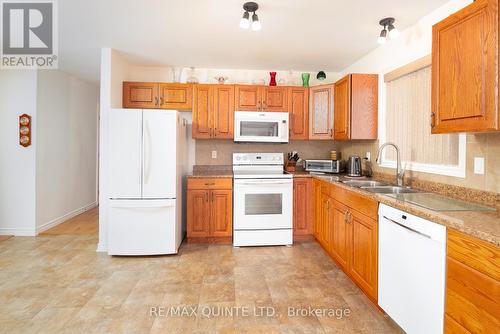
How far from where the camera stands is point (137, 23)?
9.20 ft

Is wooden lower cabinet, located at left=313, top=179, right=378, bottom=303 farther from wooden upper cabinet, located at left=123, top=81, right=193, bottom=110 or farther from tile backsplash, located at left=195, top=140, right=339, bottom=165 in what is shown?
wooden upper cabinet, located at left=123, top=81, right=193, bottom=110

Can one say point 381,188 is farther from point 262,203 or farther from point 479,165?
point 262,203

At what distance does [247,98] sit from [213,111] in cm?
50

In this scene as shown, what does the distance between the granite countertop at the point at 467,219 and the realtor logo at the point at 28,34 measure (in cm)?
318

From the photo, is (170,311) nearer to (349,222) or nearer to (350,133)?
(349,222)

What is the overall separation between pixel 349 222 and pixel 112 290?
2170mm

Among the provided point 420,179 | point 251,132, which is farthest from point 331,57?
point 420,179

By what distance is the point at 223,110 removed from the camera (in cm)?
391

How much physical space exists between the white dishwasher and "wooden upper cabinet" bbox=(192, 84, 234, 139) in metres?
2.42

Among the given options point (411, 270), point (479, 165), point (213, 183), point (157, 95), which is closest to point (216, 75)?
point (157, 95)

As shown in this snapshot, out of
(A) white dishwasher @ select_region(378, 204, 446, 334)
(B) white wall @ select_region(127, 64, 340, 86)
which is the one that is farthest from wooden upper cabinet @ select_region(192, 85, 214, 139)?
(A) white dishwasher @ select_region(378, 204, 446, 334)

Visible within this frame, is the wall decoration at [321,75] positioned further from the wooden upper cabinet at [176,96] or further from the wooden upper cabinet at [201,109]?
the wooden upper cabinet at [176,96]

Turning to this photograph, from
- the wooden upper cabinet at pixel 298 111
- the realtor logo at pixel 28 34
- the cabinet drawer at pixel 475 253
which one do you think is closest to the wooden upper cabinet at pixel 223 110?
the wooden upper cabinet at pixel 298 111

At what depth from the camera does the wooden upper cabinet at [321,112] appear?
3.86m
